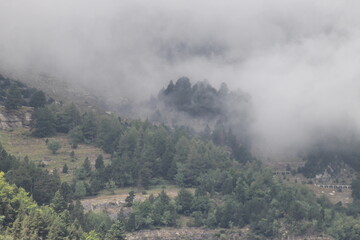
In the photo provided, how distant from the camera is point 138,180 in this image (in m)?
193

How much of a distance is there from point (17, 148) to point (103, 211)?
43.2 meters

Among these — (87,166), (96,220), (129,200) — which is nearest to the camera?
(96,220)

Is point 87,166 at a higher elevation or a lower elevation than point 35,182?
higher

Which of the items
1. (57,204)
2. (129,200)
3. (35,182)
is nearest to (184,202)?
(129,200)

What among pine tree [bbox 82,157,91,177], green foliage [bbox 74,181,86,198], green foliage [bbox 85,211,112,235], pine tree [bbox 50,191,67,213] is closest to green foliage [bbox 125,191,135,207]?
green foliage [bbox 74,181,86,198]

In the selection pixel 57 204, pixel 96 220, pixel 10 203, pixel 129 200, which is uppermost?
pixel 10 203

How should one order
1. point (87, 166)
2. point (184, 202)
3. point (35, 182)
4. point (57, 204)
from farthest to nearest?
point (87, 166) < point (184, 202) < point (35, 182) < point (57, 204)

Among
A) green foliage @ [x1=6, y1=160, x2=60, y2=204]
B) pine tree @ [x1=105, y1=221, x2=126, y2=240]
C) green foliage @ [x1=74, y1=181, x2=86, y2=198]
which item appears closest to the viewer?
pine tree @ [x1=105, y1=221, x2=126, y2=240]

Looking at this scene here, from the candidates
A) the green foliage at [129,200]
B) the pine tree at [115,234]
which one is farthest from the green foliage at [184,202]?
the pine tree at [115,234]

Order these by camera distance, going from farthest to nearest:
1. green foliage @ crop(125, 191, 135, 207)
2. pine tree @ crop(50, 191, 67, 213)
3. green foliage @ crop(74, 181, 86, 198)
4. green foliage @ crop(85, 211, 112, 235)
Result: 1. green foliage @ crop(125, 191, 135, 207)
2. green foliage @ crop(74, 181, 86, 198)
3. green foliage @ crop(85, 211, 112, 235)
4. pine tree @ crop(50, 191, 67, 213)

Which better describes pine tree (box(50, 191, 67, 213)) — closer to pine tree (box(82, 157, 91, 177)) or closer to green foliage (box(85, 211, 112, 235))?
green foliage (box(85, 211, 112, 235))

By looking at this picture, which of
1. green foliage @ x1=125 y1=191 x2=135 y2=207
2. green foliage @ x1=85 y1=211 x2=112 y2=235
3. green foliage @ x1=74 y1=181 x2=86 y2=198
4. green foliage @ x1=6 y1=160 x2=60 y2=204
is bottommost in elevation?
green foliage @ x1=85 y1=211 x2=112 y2=235

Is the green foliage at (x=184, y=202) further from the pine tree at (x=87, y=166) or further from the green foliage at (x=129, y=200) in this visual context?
the pine tree at (x=87, y=166)

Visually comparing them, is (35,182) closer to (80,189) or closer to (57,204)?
(57,204)
